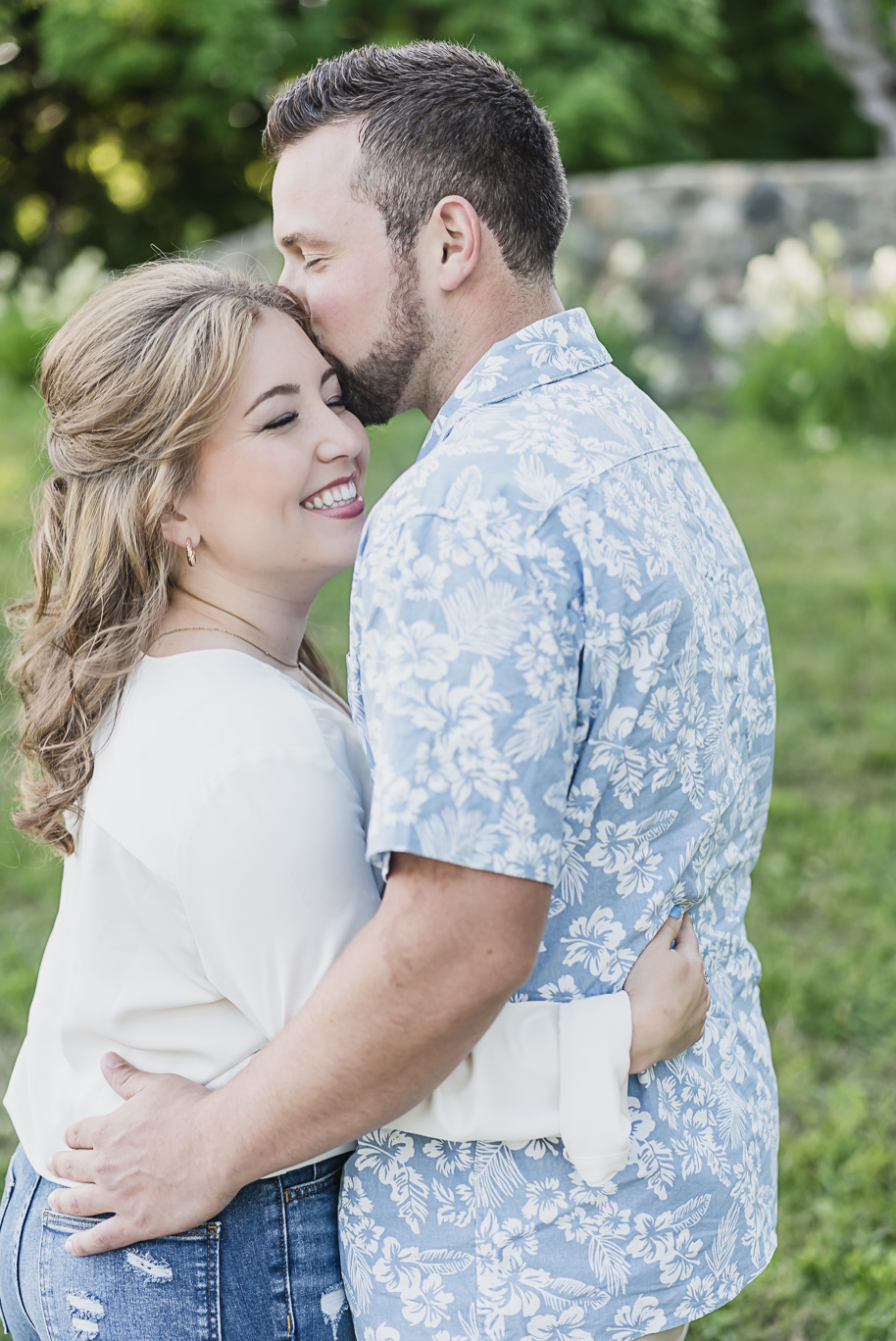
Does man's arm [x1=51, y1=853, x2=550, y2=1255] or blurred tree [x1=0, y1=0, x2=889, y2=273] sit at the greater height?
man's arm [x1=51, y1=853, x2=550, y2=1255]

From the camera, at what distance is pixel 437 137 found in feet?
5.26

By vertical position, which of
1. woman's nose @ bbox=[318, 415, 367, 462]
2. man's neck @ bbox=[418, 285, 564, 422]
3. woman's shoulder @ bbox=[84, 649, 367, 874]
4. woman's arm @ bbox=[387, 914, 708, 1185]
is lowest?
woman's arm @ bbox=[387, 914, 708, 1185]

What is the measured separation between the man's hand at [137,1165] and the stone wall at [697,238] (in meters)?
8.42

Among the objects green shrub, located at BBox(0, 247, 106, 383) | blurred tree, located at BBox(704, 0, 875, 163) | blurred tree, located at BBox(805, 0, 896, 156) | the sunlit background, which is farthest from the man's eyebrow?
blurred tree, located at BBox(704, 0, 875, 163)

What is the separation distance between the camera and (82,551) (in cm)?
172

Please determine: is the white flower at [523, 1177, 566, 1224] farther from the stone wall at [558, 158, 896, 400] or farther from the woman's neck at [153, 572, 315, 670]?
the stone wall at [558, 158, 896, 400]

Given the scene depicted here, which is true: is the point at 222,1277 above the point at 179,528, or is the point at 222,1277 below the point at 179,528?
below

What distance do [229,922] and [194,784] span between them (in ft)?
0.52

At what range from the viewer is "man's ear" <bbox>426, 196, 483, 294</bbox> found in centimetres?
159

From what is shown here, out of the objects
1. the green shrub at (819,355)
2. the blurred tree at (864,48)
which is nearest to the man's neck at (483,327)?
the green shrub at (819,355)

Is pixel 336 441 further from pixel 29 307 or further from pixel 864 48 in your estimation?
pixel 864 48

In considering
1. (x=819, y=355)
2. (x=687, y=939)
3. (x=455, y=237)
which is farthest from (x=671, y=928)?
(x=819, y=355)

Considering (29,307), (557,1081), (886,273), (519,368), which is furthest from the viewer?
(29,307)

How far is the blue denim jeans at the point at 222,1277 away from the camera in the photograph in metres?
1.49
